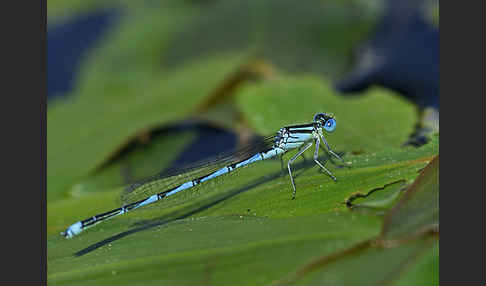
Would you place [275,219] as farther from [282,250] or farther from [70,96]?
[70,96]

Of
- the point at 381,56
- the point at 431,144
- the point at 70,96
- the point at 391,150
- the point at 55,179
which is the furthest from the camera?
the point at 70,96

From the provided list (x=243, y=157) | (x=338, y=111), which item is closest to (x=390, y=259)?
(x=243, y=157)

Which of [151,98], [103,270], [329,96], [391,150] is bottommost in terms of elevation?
[103,270]

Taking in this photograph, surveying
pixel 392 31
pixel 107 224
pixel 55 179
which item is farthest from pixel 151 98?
pixel 392 31

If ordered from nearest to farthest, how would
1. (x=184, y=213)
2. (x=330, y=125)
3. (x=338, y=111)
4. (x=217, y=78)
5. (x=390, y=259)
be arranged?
(x=390, y=259)
(x=184, y=213)
(x=330, y=125)
(x=338, y=111)
(x=217, y=78)

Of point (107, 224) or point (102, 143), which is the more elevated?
point (102, 143)

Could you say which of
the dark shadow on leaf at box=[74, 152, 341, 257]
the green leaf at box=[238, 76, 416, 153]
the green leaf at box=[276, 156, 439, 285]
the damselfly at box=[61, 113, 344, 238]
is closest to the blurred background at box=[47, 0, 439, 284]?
Answer: the green leaf at box=[238, 76, 416, 153]

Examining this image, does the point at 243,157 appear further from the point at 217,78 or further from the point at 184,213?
the point at 217,78

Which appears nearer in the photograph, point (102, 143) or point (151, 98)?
point (102, 143)
